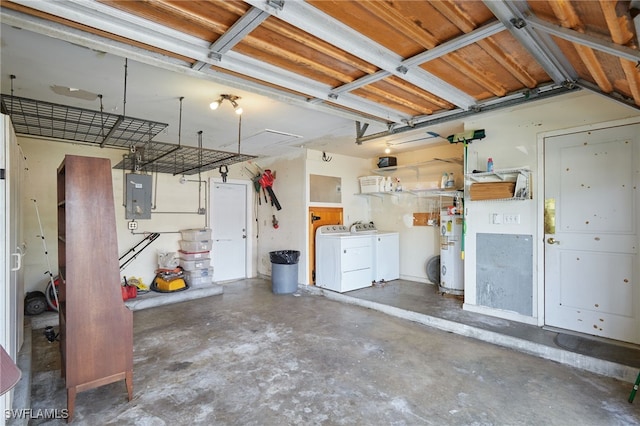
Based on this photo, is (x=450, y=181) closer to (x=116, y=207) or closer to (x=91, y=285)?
(x=91, y=285)

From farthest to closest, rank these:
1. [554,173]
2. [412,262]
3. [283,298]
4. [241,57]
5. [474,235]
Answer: [412,262], [283,298], [474,235], [554,173], [241,57]

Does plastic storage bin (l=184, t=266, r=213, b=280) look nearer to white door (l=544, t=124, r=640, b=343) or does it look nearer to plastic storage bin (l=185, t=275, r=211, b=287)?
plastic storage bin (l=185, t=275, r=211, b=287)

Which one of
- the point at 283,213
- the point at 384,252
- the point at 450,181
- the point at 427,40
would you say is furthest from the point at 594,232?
the point at 283,213

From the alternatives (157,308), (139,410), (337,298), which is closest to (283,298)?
(337,298)

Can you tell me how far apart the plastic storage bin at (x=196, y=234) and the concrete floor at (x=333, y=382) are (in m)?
1.91

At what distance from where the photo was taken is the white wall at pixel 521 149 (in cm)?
320

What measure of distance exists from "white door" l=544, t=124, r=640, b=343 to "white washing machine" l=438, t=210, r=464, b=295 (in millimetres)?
1330

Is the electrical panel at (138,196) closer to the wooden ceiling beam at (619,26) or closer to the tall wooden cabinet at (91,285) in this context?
the tall wooden cabinet at (91,285)

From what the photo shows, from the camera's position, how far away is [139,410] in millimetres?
2270

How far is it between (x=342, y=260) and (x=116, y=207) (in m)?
3.80

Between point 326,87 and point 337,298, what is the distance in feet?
11.2

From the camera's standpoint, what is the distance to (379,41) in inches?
77.4

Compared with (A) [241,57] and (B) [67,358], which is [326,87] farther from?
(B) [67,358]

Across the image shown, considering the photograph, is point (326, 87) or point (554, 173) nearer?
point (326, 87)
